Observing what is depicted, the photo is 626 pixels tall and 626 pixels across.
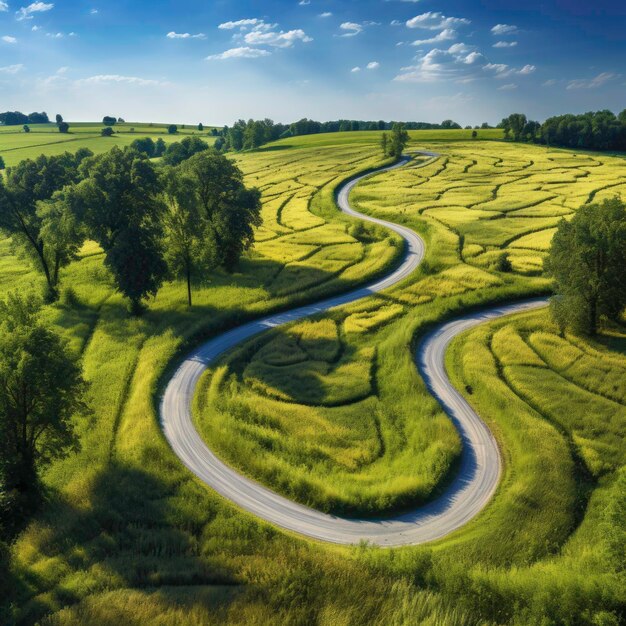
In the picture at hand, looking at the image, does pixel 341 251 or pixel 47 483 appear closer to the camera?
pixel 47 483

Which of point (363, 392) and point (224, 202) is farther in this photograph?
point (224, 202)

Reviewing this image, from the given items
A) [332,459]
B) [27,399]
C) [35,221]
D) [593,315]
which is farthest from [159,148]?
[332,459]

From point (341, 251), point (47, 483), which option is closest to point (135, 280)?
point (47, 483)

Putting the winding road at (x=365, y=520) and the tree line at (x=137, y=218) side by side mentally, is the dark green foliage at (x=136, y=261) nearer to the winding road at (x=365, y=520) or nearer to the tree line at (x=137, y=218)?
the tree line at (x=137, y=218)

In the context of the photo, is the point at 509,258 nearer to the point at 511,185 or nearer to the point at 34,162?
the point at 511,185

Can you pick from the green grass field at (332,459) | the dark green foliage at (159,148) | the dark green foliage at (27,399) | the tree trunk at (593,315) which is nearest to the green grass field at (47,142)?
the dark green foliage at (159,148)

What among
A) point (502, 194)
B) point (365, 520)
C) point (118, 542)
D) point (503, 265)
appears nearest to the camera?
point (118, 542)

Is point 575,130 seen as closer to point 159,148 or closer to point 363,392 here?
point 159,148
